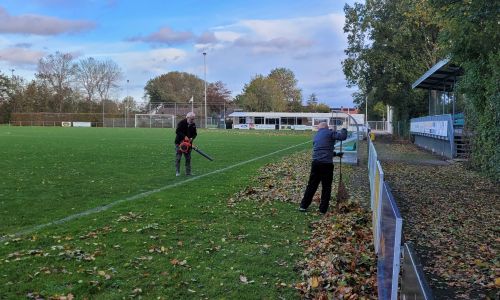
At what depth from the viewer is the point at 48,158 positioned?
755 inches

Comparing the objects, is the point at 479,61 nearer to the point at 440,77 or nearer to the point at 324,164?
the point at 324,164

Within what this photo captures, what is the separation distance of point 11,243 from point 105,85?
350 feet

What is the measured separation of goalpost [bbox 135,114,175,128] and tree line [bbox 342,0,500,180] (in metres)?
51.8

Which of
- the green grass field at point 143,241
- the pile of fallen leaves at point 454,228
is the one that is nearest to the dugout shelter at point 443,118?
the pile of fallen leaves at point 454,228

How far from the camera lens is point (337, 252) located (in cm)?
645

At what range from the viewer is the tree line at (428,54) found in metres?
12.1

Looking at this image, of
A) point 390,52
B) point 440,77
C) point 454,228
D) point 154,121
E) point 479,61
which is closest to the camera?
point 454,228

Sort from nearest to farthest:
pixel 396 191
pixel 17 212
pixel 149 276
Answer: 1. pixel 149 276
2. pixel 17 212
3. pixel 396 191

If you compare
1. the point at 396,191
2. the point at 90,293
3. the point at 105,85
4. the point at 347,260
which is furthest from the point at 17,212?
the point at 105,85

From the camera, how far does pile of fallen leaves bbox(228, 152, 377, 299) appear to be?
5.13 m

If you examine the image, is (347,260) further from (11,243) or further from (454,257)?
(11,243)

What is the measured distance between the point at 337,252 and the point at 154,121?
90.6 meters

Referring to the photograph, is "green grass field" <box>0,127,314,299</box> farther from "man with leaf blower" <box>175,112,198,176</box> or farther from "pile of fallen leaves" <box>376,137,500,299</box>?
"pile of fallen leaves" <box>376,137,500,299</box>

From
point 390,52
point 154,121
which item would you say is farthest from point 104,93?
point 390,52
